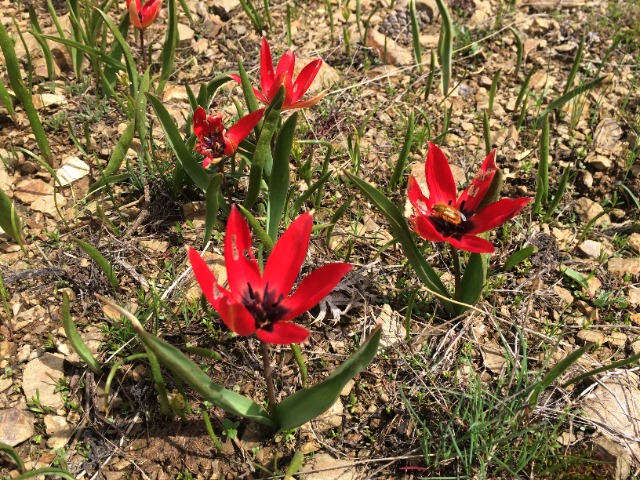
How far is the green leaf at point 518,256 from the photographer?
2.15m

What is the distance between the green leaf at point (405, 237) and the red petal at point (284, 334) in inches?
21.9

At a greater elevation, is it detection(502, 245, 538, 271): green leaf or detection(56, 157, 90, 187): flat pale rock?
detection(56, 157, 90, 187): flat pale rock

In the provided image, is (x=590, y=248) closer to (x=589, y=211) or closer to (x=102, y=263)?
(x=589, y=211)

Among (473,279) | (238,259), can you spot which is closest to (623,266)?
(473,279)

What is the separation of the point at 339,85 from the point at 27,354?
1.99 metres

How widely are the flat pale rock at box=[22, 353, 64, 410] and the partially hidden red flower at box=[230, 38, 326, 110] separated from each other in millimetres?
1197

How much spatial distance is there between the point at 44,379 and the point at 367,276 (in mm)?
1199

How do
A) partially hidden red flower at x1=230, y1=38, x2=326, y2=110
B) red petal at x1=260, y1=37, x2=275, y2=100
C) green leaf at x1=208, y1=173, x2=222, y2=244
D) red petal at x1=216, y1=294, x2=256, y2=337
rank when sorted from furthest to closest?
red petal at x1=260, y1=37, x2=275, y2=100, partially hidden red flower at x1=230, y1=38, x2=326, y2=110, green leaf at x1=208, y1=173, x2=222, y2=244, red petal at x1=216, y1=294, x2=256, y2=337

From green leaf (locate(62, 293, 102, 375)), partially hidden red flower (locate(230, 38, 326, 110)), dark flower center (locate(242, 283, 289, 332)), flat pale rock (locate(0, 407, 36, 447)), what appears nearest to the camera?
dark flower center (locate(242, 283, 289, 332))

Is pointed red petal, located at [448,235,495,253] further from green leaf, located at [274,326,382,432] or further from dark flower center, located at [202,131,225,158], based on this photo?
dark flower center, located at [202,131,225,158]

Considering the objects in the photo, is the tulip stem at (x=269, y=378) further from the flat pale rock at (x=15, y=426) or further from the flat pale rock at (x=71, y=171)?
the flat pale rock at (x=71, y=171)

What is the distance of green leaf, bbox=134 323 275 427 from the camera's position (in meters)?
1.43

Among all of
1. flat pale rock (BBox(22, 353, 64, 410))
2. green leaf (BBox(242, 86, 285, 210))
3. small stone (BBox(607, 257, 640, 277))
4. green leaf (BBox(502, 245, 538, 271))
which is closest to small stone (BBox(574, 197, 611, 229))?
small stone (BBox(607, 257, 640, 277))

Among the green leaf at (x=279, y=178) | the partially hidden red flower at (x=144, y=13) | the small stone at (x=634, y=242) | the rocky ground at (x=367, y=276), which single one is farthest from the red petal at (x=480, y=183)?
the partially hidden red flower at (x=144, y=13)
